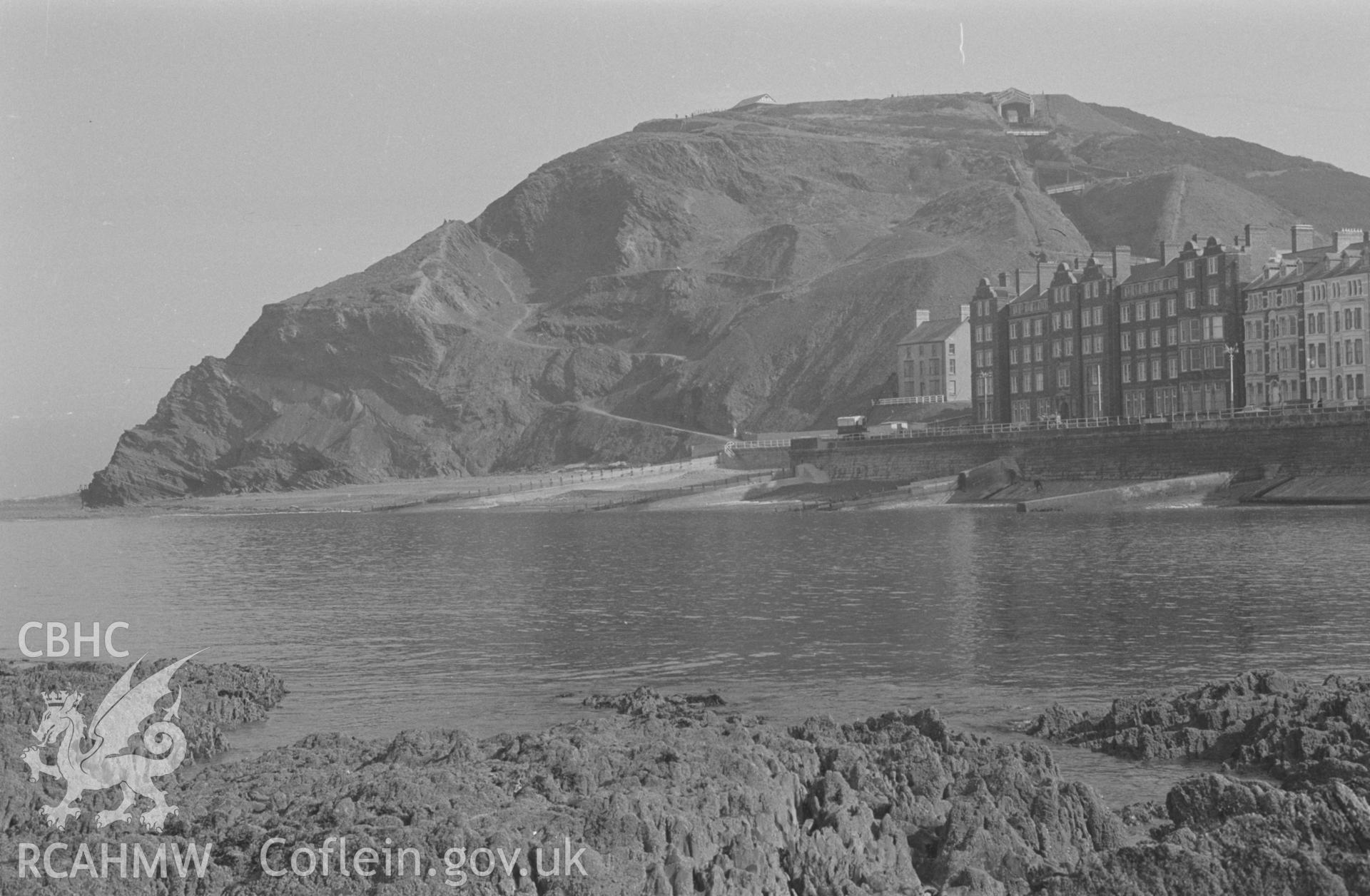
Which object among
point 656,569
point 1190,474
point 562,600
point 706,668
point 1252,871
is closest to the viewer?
point 1252,871

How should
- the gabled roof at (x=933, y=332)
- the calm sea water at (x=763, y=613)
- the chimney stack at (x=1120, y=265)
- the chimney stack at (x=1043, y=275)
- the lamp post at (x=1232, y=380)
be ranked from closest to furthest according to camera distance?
the calm sea water at (x=763, y=613) < the lamp post at (x=1232, y=380) < the chimney stack at (x=1120, y=265) < the chimney stack at (x=1043, y=275) < the gabled roof at (x=933, y=332)

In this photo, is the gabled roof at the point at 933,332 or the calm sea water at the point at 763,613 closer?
the calm sea water at the point at 763,613

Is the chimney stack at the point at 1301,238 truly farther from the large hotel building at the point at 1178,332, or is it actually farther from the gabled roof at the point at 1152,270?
the gabled roof at the point at 1152,270

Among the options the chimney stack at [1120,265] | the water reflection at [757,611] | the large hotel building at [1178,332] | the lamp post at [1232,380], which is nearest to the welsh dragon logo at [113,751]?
the water reflection at [757,611]

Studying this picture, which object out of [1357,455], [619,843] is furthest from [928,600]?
[1357,455]

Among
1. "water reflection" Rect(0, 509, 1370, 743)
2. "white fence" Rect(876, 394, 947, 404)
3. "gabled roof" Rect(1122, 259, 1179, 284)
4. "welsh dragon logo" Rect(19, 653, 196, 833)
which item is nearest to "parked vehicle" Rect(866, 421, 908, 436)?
"white fence" Rect(876, 394, 947, 404)

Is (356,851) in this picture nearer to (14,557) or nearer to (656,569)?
(656,569)

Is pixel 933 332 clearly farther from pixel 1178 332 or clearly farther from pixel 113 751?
pixel 113 751
